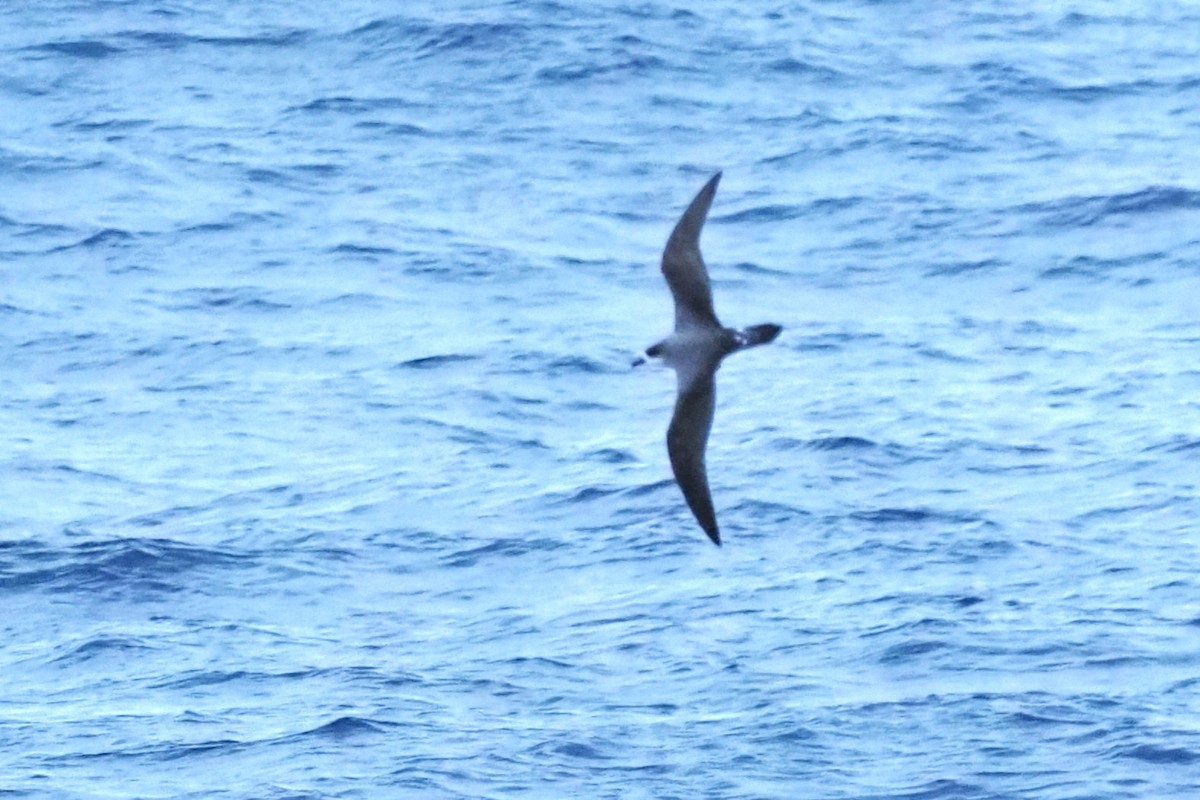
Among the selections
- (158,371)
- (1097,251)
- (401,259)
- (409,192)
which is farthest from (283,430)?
(1097,251)

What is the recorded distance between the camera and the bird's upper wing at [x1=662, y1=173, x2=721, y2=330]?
38.7ft

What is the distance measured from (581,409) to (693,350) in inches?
358

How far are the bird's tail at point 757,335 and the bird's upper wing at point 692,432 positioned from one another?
297mm

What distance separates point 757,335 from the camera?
444 inches

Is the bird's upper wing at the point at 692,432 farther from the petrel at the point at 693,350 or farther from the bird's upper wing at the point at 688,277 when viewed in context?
the bird's upper wing at the point at 688,277

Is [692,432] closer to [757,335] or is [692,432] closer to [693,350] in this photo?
[693,350]

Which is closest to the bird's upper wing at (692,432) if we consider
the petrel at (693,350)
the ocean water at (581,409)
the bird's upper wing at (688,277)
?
the petrel at (693,350)

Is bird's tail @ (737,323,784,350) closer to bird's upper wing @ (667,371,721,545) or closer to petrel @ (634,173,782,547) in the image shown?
petrel @ (634,173,782,547)

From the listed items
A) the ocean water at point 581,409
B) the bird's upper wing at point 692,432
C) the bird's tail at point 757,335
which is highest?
the bird's tail at point 757,335

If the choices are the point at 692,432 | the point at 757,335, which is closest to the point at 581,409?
the point at 692,432

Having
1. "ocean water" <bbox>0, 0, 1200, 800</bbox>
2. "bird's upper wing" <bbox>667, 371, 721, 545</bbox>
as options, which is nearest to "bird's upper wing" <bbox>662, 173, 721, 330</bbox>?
"bird's upper wing" <bbox>667, 371, 721, 545</bbox>

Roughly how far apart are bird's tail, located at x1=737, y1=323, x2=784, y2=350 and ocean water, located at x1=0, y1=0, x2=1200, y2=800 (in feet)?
16.4

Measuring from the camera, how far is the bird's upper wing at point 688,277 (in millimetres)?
11797

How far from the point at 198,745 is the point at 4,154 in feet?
41.1
